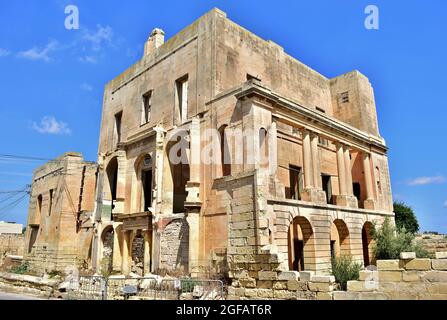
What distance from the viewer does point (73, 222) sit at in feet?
79.6

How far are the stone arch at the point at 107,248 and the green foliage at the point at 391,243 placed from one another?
47.0 feet

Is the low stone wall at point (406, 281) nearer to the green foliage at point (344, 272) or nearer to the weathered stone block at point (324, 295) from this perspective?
the weathered stone block at point (324, 295)

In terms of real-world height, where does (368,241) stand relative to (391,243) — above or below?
above

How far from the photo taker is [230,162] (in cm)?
1529

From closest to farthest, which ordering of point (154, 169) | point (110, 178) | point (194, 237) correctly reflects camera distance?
point (194, 237)
point (154, 169)
point (110, 178)

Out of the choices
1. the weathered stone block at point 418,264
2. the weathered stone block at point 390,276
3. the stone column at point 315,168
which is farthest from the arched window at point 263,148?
the weathered stone block at point 418,264

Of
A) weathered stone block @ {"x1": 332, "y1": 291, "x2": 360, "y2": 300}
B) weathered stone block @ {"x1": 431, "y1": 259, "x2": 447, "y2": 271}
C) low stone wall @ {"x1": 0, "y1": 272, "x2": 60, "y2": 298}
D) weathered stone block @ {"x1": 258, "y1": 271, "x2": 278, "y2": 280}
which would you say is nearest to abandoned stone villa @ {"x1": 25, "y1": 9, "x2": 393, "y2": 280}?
weathered stone block @ {"x1": 258, "y1": 271, "x2": 278, "y2": 280}

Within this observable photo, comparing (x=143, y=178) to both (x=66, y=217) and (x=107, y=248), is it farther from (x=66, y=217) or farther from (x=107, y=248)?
(x=66, y=217)

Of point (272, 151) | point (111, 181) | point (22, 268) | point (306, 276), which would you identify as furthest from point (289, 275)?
point (22, 268)

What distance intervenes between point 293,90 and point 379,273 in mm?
14321

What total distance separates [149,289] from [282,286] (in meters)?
4.63

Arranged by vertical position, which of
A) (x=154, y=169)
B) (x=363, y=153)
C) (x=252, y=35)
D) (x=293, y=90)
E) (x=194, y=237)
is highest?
(x=252, y=35)
